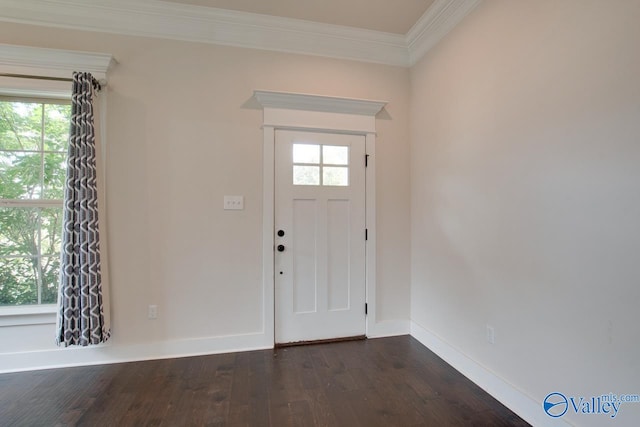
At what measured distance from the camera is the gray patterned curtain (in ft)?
7.06

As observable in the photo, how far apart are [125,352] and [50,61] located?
2362mm

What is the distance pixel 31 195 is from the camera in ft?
7.63

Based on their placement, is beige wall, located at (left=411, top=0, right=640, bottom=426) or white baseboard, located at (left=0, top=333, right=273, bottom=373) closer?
beige wall, located at (left=411, top=0, right=640, bottom=426)

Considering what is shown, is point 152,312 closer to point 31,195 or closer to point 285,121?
point 31,195

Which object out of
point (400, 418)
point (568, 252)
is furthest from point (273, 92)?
point (400, 418)

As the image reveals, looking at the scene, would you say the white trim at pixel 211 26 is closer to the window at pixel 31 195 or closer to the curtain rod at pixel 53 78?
the curtain rod at pixel 53 78

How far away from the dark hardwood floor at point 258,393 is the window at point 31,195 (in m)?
0.69

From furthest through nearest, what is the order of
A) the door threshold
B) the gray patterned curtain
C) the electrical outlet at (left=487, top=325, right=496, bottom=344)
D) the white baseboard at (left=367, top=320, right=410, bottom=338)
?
1. the white baseboard at (left=367, top=320, right=410, bottom=338)
2. the door threshold
3. the gray patterned curtain
4. the electrical outlet at (left=487, top=325, right=496, bottom=344)

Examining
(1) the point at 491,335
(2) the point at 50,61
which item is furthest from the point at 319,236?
(2) the point at 50,61

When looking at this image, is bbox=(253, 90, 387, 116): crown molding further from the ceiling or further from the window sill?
the window sill

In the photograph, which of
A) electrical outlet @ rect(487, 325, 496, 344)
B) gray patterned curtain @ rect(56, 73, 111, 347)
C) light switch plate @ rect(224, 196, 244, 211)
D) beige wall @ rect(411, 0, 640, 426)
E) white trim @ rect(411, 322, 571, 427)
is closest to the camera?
beige wall @ rect(411, 0, 640, 426)

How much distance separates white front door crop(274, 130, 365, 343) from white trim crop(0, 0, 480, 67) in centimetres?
85

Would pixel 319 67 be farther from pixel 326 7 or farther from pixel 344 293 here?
pixel 344 293

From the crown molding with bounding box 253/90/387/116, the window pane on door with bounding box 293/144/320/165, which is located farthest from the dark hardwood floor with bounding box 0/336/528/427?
the crown molding with bounding box 253/90/387/116
